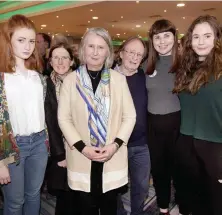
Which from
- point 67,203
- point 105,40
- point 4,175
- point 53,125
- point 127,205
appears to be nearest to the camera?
point 4,175

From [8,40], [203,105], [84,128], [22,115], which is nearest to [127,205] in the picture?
[84,128]

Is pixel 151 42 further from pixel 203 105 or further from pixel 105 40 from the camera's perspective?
pixel 203 105

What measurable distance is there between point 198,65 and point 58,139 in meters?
1.21

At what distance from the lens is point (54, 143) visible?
1.94 meters

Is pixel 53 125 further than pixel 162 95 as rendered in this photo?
No

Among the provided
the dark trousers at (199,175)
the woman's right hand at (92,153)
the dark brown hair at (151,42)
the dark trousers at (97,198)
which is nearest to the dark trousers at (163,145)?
the dark trousers at (199,175)

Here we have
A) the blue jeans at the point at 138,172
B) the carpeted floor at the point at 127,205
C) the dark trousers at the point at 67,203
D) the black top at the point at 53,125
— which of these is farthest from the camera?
the carpeted floor at the point at 127,205

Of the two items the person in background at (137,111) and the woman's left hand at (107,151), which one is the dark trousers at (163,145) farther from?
the woman's left hand at (107,151)

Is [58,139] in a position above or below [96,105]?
below

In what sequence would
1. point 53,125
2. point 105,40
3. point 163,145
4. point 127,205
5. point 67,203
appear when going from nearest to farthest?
point 105,40 < point 53,125 < point 67,203 < point 163,145 < point 127,205

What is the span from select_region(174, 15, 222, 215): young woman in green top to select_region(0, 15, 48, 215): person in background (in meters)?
1.08

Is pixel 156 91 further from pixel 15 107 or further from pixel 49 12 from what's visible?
pixel 49 12

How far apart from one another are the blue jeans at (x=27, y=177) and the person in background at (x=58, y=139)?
98mm

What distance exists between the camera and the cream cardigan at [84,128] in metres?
1.76
